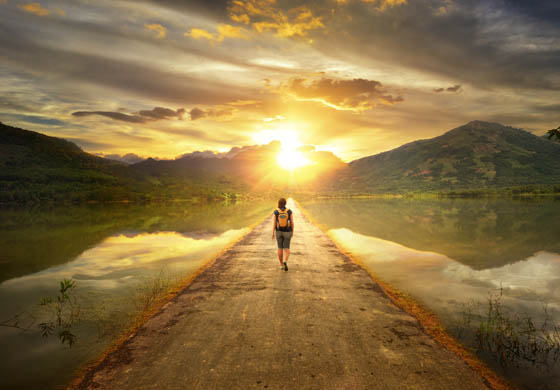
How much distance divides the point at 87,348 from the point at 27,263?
16229 mm

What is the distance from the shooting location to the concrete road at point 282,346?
562 cm

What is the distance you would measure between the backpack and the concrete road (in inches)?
114

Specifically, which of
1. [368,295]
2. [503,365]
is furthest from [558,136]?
[368,295]

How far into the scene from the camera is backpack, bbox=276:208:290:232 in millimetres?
13922

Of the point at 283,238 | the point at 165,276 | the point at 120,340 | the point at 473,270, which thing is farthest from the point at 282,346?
the point at 473,270

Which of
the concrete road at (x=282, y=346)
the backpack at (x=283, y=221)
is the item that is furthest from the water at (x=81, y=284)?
the backpack at (x=283, y=221)

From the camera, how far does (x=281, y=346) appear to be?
6.89 meters

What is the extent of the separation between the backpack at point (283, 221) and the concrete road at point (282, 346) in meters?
2.90

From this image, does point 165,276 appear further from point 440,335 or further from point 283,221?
point 440,335

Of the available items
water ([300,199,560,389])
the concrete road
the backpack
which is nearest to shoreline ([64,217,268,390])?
the concrete road

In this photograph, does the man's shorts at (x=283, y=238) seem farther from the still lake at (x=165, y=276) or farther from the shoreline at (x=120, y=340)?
the shoreline at (x=120, y=340)

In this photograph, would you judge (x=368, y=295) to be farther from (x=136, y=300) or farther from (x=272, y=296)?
(x=136, y=300)

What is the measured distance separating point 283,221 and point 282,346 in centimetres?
743

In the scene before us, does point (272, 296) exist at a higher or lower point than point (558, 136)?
lower
